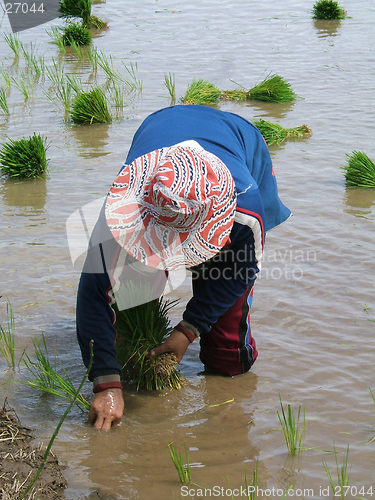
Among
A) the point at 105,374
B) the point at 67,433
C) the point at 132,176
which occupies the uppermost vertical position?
the point at 132,176

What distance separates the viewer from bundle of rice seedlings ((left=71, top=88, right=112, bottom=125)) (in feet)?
19.7

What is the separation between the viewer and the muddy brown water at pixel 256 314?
226cm

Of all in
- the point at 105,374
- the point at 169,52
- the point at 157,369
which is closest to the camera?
the point at 105,374

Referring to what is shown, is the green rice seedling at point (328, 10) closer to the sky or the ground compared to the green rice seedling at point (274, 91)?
closer to the sky

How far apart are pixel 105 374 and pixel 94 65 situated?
6574 millimetres

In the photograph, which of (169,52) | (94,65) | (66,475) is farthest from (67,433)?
(169,52)

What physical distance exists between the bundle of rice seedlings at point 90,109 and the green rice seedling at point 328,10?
6907 millimetres

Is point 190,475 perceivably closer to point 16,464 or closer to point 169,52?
point 16,464

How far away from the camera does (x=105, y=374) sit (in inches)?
91.7

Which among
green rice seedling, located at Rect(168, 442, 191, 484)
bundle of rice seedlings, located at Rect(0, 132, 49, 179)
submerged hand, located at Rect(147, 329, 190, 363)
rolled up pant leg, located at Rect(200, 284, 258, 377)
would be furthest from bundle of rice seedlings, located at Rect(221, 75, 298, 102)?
green rice seedling, located at Rect(168, 442, 191, 484)
